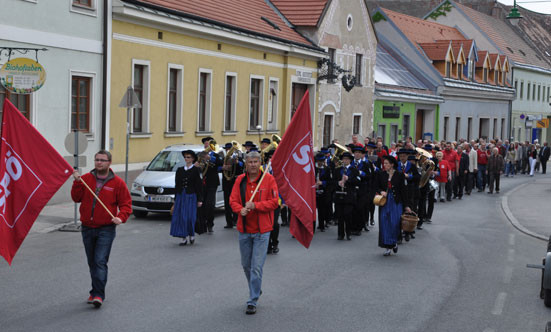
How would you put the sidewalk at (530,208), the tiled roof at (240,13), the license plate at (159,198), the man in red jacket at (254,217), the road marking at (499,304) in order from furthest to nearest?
the tiled roof at (240,13)
the sidewalk at (530,208)
the license plate at (159,198)
the road marking at (499,304)
the man in red jacket at (254,217)

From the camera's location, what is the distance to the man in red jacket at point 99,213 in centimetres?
918

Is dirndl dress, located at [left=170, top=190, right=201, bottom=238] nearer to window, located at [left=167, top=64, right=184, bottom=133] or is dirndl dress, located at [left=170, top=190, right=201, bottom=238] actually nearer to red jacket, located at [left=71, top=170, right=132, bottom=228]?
red jacket, located at [left=71, top=170, right=132, bottom=228]

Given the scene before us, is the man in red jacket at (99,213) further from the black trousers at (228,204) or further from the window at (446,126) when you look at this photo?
the window at (446,126)

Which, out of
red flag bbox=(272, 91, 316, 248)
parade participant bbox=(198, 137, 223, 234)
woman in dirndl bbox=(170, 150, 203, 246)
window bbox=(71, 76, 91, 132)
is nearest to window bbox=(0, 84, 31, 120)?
window bbox=(71, 76, 91, 132)

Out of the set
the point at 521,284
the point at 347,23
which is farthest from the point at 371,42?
the point at 521,284

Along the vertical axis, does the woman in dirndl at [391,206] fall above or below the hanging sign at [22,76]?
below

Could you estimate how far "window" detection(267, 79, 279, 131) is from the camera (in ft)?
106

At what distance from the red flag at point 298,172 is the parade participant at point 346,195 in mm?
5260

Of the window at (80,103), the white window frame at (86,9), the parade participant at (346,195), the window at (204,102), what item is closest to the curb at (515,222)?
the parade participant at (346,195)

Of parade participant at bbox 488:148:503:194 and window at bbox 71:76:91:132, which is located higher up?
window at bbox 71:76:91:132

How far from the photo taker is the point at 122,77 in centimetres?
2255

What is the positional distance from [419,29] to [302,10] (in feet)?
68.1

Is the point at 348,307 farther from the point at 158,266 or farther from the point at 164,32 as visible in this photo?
the point at 164,32

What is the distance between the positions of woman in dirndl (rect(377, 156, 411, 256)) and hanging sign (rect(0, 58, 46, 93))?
7.64 m
